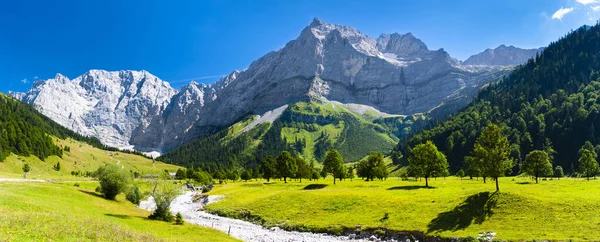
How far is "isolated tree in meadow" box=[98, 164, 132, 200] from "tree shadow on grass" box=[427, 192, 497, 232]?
79449 millimetres

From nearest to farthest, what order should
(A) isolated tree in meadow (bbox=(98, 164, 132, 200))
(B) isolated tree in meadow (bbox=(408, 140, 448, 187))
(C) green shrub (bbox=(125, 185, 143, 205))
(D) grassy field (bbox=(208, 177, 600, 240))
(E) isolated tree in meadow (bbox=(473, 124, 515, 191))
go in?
(D) grassy field (bbox=(208, 177, 600, 240)) < (E) isolated tree in meadow (bbox=(473, 124, 515, 191)) < (A) isolated tree in meadow (bbox=(98, 164, 132, 200)) < (C) green shrub (bbox=(125, 185, 143, 205)) < (B) isolated tree in meadow (bbox=(408, 140, 448, 187))

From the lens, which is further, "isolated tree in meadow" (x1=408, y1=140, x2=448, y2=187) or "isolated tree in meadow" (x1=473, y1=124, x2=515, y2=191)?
"isolated tree in meadow" (x1=408, y1=140, x2=448, y2=187)

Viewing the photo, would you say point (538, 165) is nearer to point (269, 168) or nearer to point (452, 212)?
point (452, 212)

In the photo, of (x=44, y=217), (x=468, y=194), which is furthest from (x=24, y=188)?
(x=468, y=194)

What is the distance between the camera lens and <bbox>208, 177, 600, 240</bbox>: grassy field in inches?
1938

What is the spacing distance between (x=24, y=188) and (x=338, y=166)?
303 feet

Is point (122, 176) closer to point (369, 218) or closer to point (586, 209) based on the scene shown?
point (369, 218)

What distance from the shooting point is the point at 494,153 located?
67625 mm

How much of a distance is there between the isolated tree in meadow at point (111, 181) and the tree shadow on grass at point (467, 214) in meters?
79.4

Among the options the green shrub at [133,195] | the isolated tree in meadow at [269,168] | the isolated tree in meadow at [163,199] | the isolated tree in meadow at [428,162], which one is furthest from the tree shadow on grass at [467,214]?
the isolated tree in meadow at [269,168]

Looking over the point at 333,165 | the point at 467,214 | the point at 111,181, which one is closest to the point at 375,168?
the point at 333,165

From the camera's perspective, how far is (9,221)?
101 ft

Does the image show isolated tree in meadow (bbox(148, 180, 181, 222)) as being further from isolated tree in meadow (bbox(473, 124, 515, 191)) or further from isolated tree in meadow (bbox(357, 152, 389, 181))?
isolated tree in meadow (bbox(357, 152, 389, 181))

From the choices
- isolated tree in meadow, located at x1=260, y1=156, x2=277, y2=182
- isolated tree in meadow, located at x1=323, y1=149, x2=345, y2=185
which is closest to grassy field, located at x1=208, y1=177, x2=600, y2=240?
isolated tree in meadow, located at x1=323, y1=149, x2=345, y2=185
